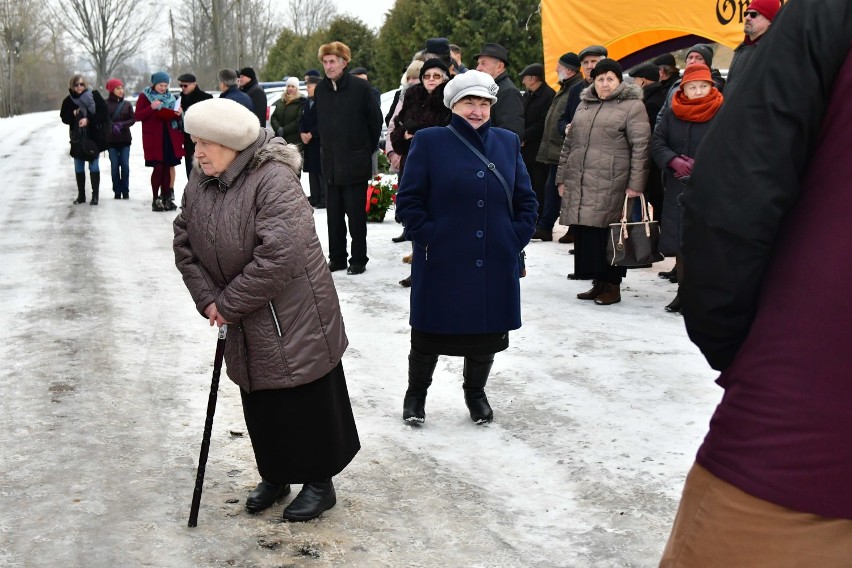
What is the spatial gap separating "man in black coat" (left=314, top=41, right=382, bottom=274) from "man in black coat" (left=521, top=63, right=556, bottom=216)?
7.18ft

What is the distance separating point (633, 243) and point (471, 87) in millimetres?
3081

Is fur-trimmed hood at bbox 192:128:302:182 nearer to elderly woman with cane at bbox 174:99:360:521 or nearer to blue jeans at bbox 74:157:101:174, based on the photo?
elderly woman with cane at bbox 174:99:360:521

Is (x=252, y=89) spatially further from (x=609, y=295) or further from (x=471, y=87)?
(x=471, y=87)

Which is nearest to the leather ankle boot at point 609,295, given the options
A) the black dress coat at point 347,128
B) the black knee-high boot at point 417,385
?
the black dress coat at point 347,128

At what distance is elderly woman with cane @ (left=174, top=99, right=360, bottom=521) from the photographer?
12.5 feet

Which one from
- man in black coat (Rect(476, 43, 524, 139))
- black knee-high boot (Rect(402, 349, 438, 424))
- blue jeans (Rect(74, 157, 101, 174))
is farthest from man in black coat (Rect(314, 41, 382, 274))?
blue jeans (Rect(74, 157, 101, 174))

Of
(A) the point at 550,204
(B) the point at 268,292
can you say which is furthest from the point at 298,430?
(A) the point at 550,204

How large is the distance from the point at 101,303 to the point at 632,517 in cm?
528

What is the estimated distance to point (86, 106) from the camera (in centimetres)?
1368

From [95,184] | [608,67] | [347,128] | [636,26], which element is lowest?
[95,184]

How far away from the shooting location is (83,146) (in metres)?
13.6

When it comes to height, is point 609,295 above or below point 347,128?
below

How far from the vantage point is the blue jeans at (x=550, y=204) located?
411 inches

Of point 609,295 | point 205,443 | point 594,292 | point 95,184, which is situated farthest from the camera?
point 95,184
